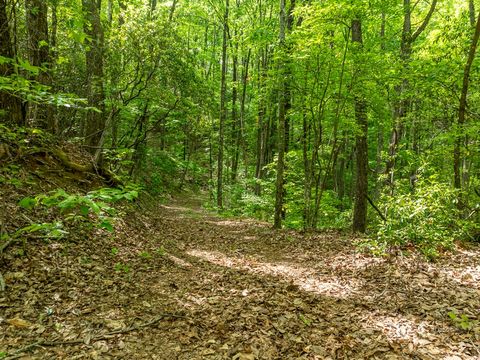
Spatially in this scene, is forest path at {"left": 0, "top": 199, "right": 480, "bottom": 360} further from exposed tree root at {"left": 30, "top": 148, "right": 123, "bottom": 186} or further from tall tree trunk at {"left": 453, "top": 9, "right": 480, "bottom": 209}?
tall tree trunk at {"left": 453, "top": 9, "right": 480, "bottom": 209}

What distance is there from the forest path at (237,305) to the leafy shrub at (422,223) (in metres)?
0.42

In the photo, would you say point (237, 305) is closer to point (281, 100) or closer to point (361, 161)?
point (361, 161)

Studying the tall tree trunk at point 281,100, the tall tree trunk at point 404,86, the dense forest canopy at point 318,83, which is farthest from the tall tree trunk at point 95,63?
the tall tree trunk at point 404,86

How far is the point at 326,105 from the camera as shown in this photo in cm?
919

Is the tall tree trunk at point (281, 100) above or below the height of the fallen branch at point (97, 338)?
above

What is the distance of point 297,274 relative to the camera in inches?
233

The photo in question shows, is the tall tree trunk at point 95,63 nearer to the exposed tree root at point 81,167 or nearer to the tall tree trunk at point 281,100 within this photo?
the exposed tree root at point 81,167

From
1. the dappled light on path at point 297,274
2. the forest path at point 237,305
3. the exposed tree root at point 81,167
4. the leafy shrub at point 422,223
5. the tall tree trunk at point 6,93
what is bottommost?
the dappled light on path at point 297,274

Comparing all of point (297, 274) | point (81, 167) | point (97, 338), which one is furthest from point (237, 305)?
point (81, 167)

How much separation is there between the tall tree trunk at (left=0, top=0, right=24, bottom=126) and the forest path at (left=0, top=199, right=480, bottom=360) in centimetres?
249

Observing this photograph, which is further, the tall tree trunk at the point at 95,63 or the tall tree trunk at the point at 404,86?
the tall tree trunk at the point at 404,86

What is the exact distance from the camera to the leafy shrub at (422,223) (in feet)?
19.8

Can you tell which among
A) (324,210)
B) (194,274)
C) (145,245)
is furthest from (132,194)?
(324,210)

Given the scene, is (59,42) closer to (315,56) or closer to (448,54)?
(315,56)
